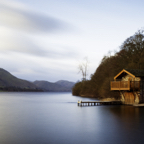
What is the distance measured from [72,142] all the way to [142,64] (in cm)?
4249

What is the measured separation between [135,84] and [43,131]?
23.9m

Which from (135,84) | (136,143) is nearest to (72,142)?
(136,143)

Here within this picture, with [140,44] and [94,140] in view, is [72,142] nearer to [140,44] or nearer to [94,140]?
[94,140]

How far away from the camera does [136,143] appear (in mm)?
15031

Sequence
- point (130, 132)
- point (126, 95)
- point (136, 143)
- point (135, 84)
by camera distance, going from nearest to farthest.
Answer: point (136, 143) → point (130, 132) → point (135, 84) → point (126, 95)

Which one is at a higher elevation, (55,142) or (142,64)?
(142,64)

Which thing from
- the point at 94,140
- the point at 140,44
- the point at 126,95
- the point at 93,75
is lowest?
the point at 94,140

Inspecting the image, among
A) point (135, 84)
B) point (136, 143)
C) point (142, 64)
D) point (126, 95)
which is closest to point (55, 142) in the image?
point (136, 143)

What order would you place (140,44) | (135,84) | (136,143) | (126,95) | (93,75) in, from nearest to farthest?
(136,143), (135,84), (126,95), (140,44), (93,75)

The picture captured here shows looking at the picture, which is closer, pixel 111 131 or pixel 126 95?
pixel 111 131

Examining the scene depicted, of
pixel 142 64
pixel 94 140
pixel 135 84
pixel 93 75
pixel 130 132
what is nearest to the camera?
pixel 94 140

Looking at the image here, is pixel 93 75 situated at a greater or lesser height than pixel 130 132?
greater

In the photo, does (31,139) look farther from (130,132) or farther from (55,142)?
(130,132)

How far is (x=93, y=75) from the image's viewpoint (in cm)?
8256
